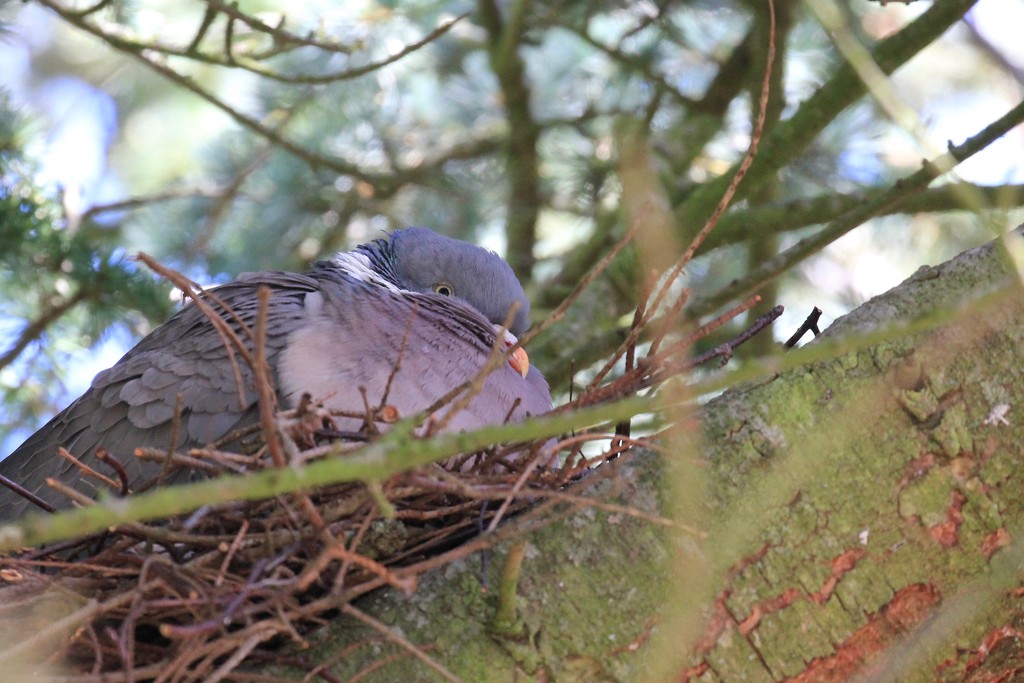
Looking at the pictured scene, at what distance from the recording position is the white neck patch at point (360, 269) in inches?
121

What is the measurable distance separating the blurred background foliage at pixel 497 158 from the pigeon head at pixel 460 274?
1.54 ft

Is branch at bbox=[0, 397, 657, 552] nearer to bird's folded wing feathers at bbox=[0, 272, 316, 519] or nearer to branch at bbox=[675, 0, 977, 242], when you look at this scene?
bird's folded wing feathers at bbox=[0, 272, 316, 519]

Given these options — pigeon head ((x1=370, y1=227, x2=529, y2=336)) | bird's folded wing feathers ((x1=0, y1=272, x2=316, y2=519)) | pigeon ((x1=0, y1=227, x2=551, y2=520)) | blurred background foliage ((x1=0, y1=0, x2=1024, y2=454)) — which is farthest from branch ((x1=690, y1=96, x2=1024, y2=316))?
bird's folded wing feathers ((x1=0, y1=272, x2=316, y2=519))

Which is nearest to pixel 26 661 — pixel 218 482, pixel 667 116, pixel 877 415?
pixel 218 482

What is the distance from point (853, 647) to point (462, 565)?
26.5 inches

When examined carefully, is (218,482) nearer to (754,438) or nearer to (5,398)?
(754,438)

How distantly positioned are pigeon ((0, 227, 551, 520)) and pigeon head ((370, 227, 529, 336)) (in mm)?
144

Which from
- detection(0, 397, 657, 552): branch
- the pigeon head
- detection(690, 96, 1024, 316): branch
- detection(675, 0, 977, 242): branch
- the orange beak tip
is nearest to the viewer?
detection(0, 397, 657, 552): branch

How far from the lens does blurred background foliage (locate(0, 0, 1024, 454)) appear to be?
352 centimetres

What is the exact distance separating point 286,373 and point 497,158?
2.67m

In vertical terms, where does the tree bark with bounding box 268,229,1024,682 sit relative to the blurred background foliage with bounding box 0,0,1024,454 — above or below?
below

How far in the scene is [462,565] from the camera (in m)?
1.90

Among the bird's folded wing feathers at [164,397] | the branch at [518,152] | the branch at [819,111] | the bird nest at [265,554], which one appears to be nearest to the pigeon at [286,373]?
the bird's folded wing feathers at [164,397]

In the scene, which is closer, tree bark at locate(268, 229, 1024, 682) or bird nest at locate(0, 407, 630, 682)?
bird nest at locate(0, 407, 630, 682)
